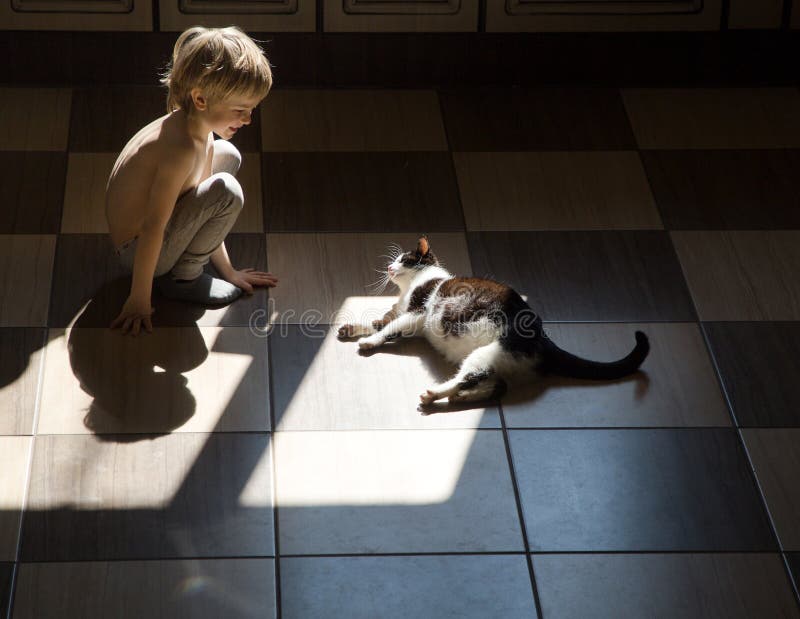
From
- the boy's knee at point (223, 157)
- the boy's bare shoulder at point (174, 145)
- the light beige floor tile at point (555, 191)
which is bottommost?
the light beige floor tile at point (555, 191)

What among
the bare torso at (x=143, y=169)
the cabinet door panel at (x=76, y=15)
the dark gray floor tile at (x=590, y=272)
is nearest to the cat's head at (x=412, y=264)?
the dark gray floor tile at (x=590, y=272)

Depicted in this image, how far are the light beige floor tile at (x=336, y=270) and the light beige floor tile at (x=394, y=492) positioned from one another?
1.53 feet

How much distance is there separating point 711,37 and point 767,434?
181cm

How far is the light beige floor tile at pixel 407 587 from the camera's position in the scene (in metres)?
2.02

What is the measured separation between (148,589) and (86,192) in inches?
57.8

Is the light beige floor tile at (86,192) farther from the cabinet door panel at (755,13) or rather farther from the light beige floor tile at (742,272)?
the cabinet door panel at (755,13)

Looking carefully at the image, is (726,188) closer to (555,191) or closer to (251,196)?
(555,191)

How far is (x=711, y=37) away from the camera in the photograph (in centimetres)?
375

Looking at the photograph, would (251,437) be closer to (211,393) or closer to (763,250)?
(211,393)

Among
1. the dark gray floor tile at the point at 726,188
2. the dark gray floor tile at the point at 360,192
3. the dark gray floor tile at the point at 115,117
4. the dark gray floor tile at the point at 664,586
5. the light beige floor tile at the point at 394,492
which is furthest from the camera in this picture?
the dark gray floor tile at the point at 115,117

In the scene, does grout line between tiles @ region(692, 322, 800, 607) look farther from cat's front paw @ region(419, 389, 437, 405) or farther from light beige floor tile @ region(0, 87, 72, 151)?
light beige floor tile @ region(0, 87, 72, 151)

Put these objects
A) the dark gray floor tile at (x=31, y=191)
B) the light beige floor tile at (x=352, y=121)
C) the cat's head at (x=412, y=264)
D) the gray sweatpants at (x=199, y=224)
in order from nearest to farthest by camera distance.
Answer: the gray sweatpants at (x=199, y=224) → the cat's head at (x=412, y=264) → the dark gray floor tile at (x=31, y=191) → the light beige floor tile at (x=352, y=121)

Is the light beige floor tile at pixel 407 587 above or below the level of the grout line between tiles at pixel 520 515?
above

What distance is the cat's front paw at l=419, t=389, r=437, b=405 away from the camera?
2.46 m
